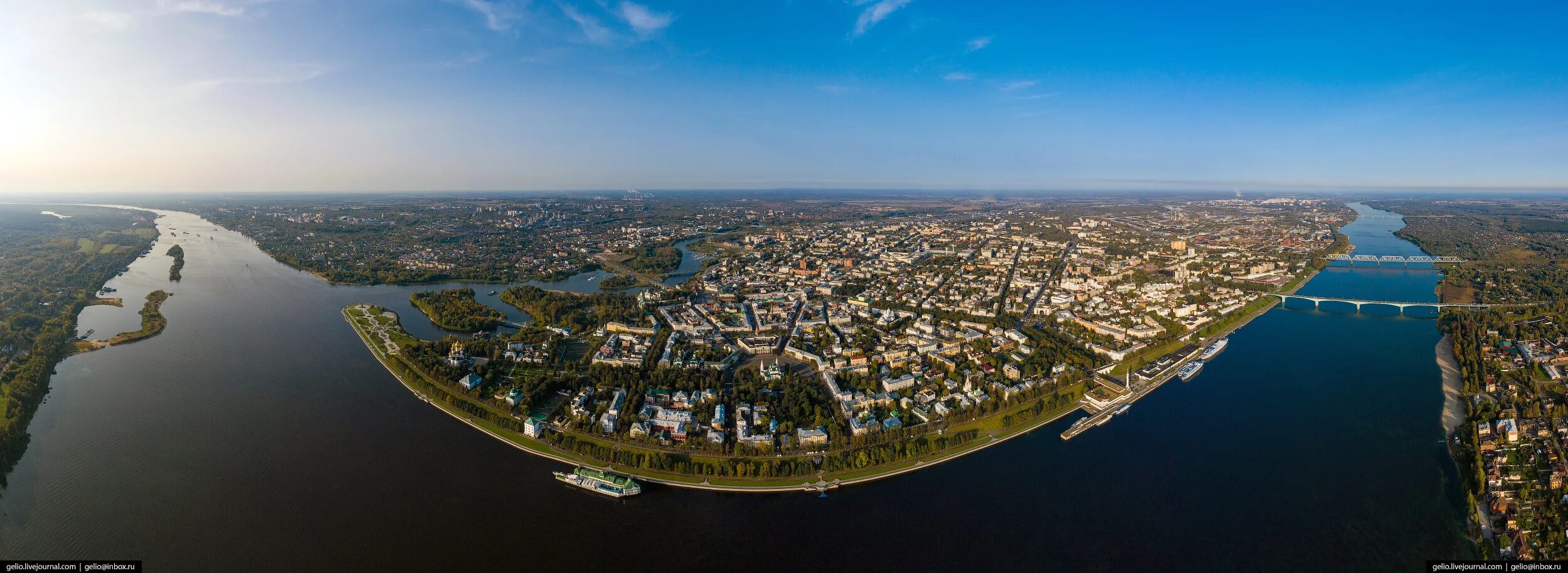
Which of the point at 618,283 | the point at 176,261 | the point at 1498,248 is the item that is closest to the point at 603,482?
the point at 618,283

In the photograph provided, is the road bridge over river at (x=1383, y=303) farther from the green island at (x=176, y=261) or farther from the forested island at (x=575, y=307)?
the green island at (x=176, y=261)

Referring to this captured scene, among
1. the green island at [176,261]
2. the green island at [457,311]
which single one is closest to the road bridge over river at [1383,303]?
the green island at [457,311]

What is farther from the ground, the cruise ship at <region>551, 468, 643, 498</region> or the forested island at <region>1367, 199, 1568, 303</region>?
the forested island at <region>1367, 199, 1568, 303</region>

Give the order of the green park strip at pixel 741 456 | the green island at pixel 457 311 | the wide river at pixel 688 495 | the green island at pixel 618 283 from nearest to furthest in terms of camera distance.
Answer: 1. the wide river at pixel 688 495
2. the green park strip at pixel 741 456
3. the green island at pixel 457 311
4. the green island at pixel 618 283

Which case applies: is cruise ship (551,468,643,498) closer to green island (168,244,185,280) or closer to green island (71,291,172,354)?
green island (71,291,172,354)

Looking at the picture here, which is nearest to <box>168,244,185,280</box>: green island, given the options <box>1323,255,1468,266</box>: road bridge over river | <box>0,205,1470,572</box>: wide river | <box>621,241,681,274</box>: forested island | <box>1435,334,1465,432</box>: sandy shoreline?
<box>0,205,1470,572</box>: wide river
